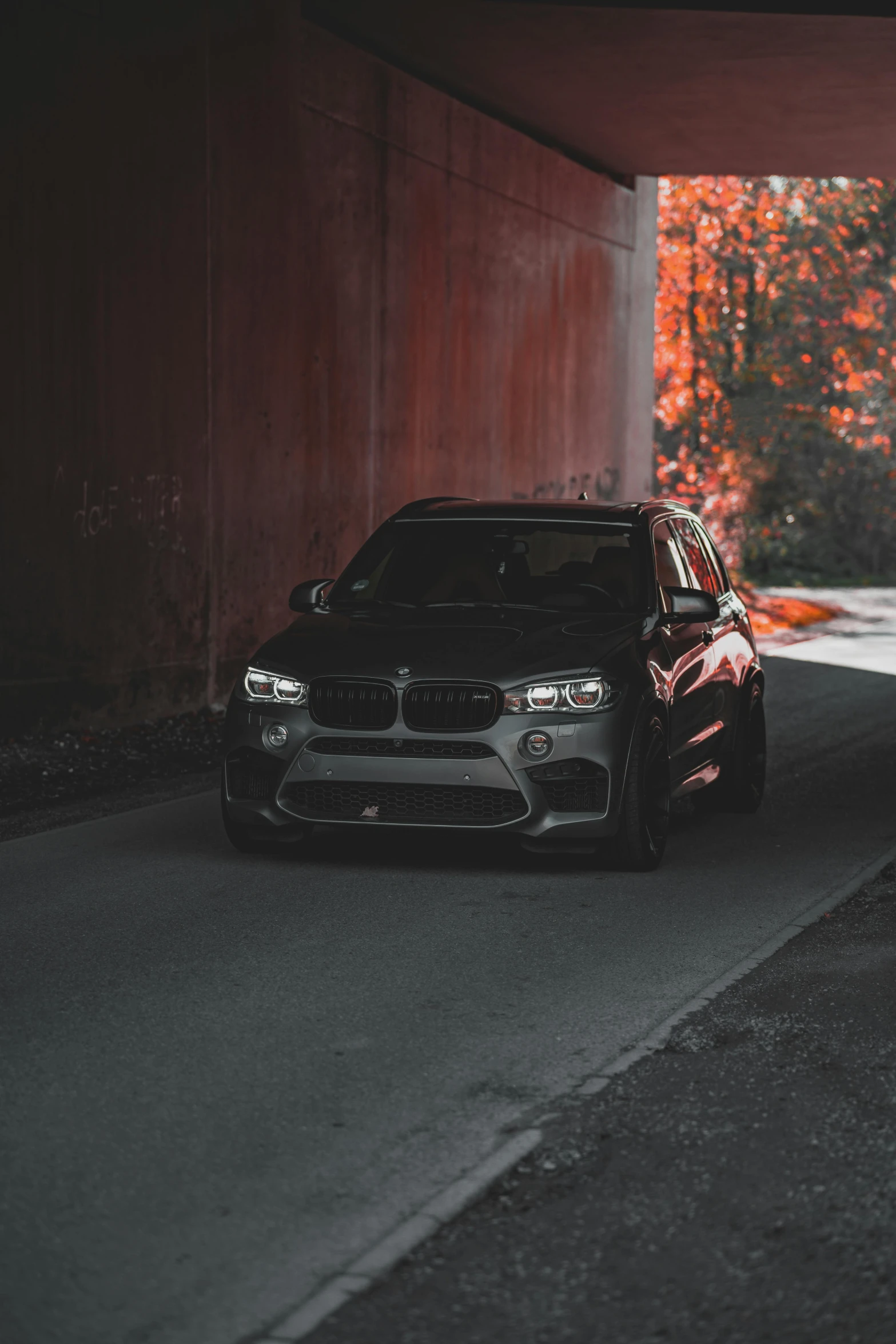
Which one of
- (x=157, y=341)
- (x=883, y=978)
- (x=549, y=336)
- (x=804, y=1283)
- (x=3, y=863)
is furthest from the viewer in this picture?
(x=549, y=336)

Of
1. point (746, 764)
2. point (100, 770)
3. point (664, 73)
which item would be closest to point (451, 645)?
point (746, 764)

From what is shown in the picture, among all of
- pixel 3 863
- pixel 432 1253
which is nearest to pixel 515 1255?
pixel 432 1253

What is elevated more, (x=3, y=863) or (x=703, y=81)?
(x=703, y=81)

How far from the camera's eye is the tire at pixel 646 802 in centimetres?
835

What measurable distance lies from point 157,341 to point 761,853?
6.68 m

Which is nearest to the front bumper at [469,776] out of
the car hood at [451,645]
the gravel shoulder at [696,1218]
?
the car hood at [451,645]

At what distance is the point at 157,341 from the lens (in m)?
13.6

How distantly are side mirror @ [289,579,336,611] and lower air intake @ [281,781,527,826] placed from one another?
1.39 m

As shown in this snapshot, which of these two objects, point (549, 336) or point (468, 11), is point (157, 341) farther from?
point (549, 336)

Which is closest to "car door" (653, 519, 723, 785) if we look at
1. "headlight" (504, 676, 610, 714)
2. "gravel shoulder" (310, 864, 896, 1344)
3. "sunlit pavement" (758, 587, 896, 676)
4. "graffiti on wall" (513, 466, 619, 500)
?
"headlight" (504, 676, 610, 714)

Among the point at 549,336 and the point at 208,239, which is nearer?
the point at 208,239

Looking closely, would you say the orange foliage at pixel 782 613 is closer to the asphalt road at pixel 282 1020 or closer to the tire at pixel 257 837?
the asphalt road at pixel 282 1020

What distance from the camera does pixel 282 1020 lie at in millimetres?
Result: 5988

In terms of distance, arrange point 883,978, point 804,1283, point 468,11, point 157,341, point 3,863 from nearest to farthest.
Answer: point 804,1283
point 883,978
point 3,863
point 157,341
point 468,11
